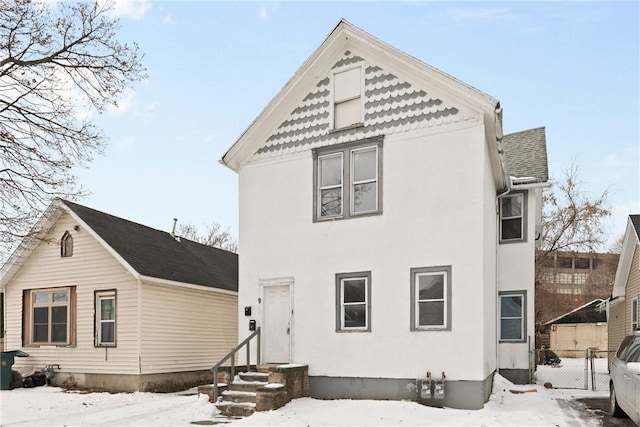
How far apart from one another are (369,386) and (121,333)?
792 centimetres

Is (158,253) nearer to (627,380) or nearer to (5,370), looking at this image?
(5,370)

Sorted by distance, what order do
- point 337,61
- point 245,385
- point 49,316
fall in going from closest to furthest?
point 245,385, point 337,61, point 49,316

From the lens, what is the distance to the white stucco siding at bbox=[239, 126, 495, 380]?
10.9m

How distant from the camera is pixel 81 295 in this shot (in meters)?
16.5

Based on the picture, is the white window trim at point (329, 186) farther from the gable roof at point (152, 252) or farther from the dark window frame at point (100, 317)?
the dark window frame at point (100, 317)

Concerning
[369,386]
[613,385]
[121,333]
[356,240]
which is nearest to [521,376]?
[613,385]

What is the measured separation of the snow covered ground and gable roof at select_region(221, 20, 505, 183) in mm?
5392

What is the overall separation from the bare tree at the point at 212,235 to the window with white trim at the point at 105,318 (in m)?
34.6

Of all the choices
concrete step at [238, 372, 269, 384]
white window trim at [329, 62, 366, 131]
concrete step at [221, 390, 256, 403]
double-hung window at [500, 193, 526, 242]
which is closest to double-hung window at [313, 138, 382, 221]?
white window trim at [329, 62, 366, 131]

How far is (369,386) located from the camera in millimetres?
11531

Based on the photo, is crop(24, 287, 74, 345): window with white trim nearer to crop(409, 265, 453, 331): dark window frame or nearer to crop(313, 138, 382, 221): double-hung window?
crop(313, 138, 382, 221): double-hung window

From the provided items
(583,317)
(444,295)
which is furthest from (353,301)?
(583,317)

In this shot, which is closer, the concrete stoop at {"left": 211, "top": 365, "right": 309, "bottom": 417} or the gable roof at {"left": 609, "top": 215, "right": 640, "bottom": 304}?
the concrete stoop at {"left": 211, "top": 365, "right": 309, "bottom": 417}

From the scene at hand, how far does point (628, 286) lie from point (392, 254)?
11349mm
